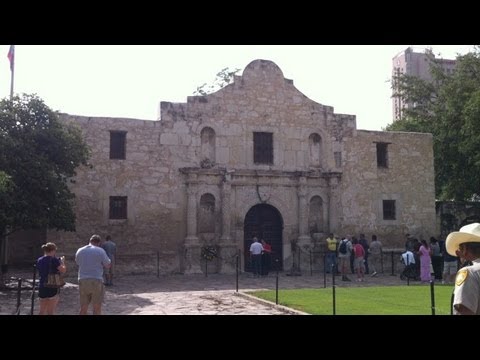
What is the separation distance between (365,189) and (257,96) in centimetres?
616

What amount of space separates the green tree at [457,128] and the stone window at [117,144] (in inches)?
593

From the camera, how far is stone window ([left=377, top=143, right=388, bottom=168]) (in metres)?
23.3

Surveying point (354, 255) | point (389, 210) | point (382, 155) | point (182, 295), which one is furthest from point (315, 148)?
point (182, 295)

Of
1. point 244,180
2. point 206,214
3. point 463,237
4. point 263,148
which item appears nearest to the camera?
point 463,237

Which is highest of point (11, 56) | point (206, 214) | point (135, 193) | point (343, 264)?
point (11, 56)

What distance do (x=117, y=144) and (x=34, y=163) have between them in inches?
222

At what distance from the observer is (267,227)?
832 inches

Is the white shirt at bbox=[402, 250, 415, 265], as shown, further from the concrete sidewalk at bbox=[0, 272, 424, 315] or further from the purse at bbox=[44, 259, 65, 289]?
the purse at bbox=[44, 259, 65, 289]

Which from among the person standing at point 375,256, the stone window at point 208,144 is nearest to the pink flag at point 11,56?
the stone window at point 208,144

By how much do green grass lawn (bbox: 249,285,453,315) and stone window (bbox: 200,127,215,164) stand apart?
794 cm

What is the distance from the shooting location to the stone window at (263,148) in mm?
21375

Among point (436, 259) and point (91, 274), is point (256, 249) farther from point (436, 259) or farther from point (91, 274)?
point (91, 274)

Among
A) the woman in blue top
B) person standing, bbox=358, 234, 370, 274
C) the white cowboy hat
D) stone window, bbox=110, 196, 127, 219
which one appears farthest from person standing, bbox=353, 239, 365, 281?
the white cowboy hat
